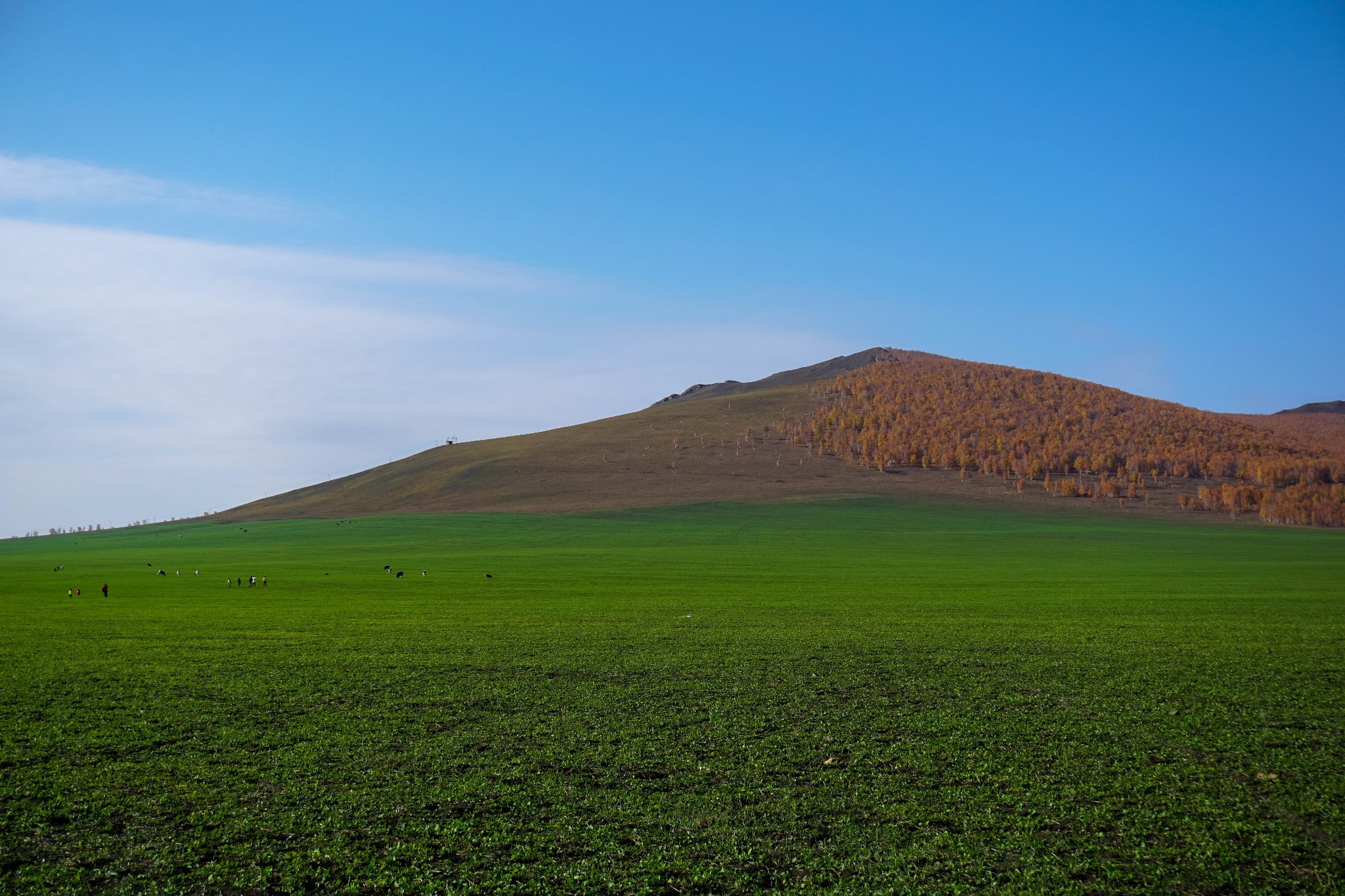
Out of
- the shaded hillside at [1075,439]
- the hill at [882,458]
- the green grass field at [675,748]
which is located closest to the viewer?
the green grass field at [675,748]

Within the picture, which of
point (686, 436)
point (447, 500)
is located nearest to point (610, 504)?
point (447, 500)

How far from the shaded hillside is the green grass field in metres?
86.8

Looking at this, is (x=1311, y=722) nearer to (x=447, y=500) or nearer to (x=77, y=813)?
(x=77, y=813)

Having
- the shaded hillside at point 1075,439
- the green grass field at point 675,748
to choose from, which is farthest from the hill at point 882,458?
the green grass field at point 675,748

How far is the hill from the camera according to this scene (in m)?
103

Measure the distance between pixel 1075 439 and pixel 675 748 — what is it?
419 ft

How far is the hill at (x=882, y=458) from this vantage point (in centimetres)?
10294

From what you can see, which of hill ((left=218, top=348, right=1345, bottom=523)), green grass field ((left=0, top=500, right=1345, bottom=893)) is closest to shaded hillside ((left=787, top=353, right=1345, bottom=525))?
hill ((left=218, top=348, right=1345, bottom=523))

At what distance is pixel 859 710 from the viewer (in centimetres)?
1421

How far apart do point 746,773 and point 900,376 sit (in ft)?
526

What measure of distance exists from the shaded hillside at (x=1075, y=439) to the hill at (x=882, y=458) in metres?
0.33

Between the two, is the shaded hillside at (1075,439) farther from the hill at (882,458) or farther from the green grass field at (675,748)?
the green grass field at (675,748)

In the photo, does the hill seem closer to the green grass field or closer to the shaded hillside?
the shaded hillside

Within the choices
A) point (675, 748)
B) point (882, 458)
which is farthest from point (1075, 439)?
point (675, 748)
